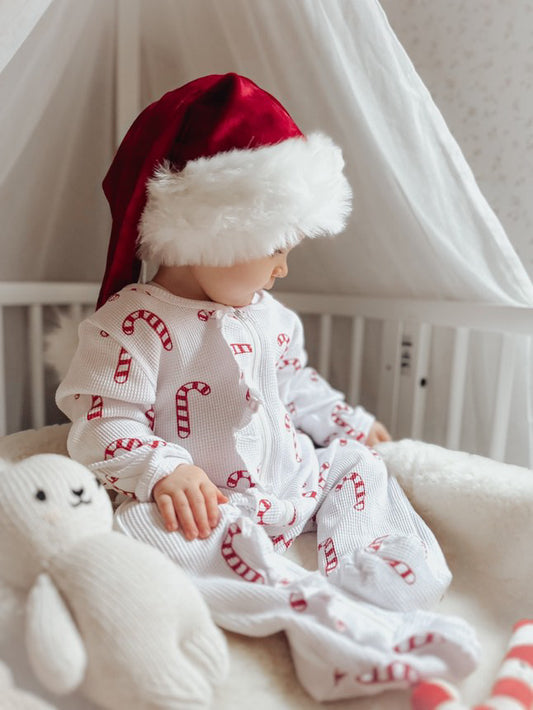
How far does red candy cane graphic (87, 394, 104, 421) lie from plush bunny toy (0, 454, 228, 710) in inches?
6.8

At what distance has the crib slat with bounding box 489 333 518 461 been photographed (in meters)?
0.95

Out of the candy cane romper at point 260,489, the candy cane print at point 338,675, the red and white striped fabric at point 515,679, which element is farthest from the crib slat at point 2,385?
the red and white striped fabric at point 515,679

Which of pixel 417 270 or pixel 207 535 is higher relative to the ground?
pixel 417 270

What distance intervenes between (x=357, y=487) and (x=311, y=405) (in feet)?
0.72

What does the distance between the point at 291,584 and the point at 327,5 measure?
787 mm

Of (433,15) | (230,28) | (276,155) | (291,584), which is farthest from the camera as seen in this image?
(433,15)

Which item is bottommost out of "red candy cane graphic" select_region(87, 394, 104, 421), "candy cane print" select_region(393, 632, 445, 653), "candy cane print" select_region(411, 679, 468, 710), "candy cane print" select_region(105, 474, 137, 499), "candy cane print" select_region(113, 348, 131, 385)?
"candy cane print" select_region(411, 679, 468, 710)

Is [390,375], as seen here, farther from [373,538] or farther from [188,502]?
[188,502]

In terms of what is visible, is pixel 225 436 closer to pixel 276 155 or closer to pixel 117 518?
pixel 117 518

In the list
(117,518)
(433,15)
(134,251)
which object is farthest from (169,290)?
(433,15)

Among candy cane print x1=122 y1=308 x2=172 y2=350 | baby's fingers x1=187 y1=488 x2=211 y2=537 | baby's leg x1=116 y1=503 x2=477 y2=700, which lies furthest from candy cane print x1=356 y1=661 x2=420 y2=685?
candy cane print x1=122 y1=308 x2=172 y2=350

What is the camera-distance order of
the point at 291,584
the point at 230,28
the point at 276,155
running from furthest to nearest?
the point at 230,28
the point at 276,155
the point at 291,584

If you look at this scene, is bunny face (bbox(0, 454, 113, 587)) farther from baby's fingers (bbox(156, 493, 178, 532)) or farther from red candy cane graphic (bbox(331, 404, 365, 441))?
red candy cane graphic (bbox(331, 404, 365, 441))

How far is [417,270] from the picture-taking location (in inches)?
42.1
